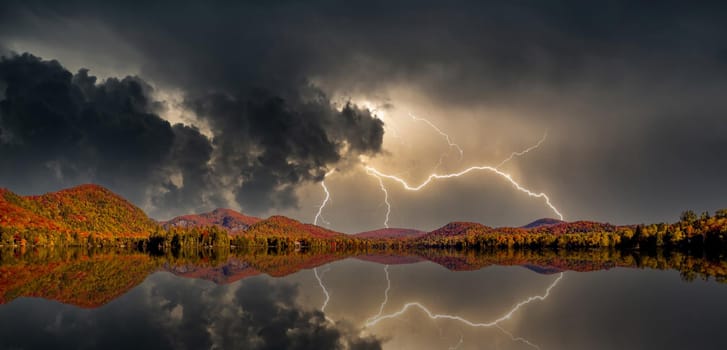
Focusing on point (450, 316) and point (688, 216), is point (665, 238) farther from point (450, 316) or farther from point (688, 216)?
point (450, 316)

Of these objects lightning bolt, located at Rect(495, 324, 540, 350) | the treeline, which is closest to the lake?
lightning bolt, located at Rect(495, 324, 540, 350)

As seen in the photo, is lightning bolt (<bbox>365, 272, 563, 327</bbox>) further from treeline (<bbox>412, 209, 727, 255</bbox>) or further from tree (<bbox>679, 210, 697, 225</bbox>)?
tree (<bbox>679, 210, 697, 225</bbox>)

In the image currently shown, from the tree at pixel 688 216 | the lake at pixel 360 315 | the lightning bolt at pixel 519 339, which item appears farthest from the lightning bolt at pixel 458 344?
the tree at pixel 688 216

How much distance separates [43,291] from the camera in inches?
1262

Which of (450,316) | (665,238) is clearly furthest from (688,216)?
(450,316)

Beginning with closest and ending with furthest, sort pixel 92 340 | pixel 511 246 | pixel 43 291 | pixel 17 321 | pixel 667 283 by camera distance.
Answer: pixel 92 340 → pixel 17 321 → pixel 43 291 → pixel 667 283 → pixel 511 246

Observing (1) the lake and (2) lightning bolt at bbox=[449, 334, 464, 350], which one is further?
(1) the lake

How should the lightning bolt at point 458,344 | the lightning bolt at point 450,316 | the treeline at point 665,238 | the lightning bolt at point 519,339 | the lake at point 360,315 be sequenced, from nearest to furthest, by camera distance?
the lightning bolt at point 458,344, the lightning bolt at point 519,339, the lake at point 360,315, the lightning bolt at point 450,316, the treeline at point 665,238

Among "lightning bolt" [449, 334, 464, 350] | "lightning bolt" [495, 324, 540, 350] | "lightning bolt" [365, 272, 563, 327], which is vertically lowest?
"lightning bolt" [365, 272, 563, 327]

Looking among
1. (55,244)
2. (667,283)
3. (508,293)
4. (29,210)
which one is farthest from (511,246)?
(29,210)

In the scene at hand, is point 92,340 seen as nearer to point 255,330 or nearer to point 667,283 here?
point 255,330

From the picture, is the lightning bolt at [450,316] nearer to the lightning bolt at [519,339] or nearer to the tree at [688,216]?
the lightning bolt at [519,339]

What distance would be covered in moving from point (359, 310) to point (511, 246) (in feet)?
532

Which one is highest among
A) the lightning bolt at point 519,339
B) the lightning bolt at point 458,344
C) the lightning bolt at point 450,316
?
the lightning bolt at point 519,339
